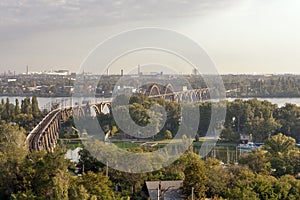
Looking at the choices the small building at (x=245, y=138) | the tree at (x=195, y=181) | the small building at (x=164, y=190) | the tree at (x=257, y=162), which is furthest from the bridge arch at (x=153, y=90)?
the tree at (x=195, y=181)

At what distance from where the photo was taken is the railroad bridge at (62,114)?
13945mm

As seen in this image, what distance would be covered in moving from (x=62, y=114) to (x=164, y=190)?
1386 centimetres

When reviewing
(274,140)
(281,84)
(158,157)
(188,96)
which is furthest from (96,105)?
(281,84)

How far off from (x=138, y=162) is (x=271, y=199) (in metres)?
2.57

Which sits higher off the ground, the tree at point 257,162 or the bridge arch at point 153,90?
the bridge arch at point 153,90

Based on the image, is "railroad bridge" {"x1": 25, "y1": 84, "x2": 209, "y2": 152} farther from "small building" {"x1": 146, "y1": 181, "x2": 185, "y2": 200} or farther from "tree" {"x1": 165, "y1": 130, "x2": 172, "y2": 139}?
"small building" {"x1": 146, "y1": 181, "x2": 185, "y2": 200}

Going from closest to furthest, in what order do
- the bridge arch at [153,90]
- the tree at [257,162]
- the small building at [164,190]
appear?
the small building at [164,190] → the tree at [257,162] → the bridge arch at [153,90]

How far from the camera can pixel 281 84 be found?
135 feet

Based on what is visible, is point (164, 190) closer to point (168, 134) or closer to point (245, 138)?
point (168, 134)

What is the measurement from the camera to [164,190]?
686 cm

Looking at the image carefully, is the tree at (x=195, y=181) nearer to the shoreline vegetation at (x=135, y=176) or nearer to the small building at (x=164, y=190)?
the shoreline vegetation at (x=135, y=176)

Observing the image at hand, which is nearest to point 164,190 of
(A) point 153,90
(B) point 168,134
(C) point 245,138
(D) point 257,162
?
(D) point 257,162

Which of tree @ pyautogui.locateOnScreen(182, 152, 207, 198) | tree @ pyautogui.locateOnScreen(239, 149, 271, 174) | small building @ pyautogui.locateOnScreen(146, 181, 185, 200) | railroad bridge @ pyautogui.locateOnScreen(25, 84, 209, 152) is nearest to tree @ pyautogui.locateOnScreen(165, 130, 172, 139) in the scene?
railroad bridge @ pyautogui.locateOnScreen(25, 84, 209, 152)

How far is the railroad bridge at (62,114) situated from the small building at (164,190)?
5912 mm
